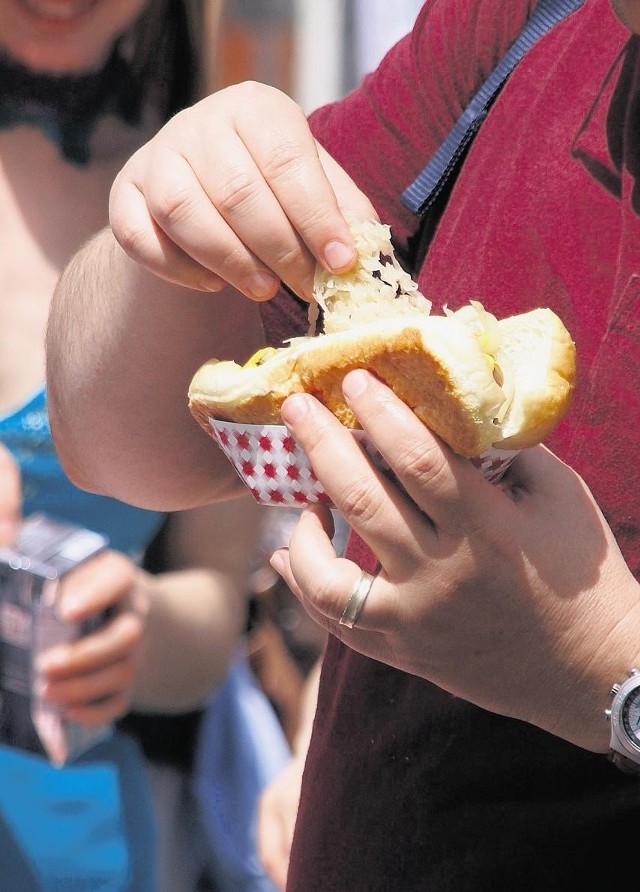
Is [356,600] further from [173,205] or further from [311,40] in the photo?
[311,40]

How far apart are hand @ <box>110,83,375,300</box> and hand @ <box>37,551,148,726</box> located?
41.3 inches

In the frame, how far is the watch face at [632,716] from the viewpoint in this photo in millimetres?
956

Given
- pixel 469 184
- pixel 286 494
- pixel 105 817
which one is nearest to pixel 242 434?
pixel 286 494

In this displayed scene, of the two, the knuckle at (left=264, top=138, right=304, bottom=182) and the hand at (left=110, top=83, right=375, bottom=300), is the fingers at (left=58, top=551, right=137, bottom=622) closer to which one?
the hand at (left=110, top=83, right=375, bottom=300)

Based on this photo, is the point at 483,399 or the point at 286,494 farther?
the point at 286,494

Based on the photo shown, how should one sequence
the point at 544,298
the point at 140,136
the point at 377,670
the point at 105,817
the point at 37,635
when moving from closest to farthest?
the point at 544,298, the point at 377,670, the point at 37,635, the point at 105,817, the point at 140,136

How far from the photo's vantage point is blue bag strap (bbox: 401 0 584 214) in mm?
1233

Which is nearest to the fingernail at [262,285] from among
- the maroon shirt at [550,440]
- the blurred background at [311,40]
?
the maroon shirt at [550,440]

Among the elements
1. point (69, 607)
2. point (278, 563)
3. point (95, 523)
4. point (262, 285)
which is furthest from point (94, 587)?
point (262, 285)

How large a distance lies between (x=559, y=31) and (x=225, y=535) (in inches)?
60.9

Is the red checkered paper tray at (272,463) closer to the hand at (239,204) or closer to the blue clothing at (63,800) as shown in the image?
the hand at (239,204)

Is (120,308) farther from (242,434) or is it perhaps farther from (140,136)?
(140,136)

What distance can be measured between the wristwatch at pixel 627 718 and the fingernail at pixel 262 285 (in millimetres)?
471

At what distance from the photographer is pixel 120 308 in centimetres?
127
